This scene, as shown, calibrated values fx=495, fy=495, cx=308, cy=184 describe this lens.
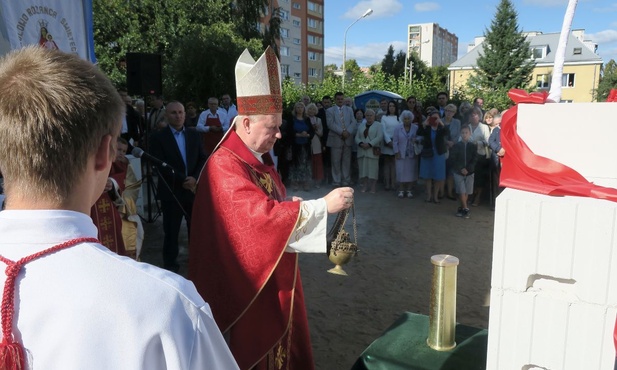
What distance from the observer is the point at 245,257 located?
2348 mm

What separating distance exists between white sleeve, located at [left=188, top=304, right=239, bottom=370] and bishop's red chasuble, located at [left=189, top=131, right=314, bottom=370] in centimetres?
133

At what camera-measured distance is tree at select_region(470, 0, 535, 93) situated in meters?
41.0

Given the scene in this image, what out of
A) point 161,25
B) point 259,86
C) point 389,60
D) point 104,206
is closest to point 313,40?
point 389,60

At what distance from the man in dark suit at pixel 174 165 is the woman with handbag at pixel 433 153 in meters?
4.89

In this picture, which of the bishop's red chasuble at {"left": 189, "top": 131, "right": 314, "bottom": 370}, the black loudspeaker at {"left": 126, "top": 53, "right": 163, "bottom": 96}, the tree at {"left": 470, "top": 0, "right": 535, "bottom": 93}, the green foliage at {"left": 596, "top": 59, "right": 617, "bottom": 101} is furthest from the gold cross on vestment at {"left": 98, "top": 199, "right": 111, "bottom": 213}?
the green foliage at {"left": 596, "top": 59, "right": 617, "bottom": 101}

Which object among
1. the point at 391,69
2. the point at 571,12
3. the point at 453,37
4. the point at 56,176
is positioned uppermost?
the point at 453,37

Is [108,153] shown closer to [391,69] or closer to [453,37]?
[391,69]

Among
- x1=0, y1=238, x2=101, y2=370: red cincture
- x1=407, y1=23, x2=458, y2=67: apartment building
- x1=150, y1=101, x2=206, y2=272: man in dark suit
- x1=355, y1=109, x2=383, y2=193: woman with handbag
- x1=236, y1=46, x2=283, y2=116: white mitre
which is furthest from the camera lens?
x1=407, y1=23, x2=458, y2=67: apartment building

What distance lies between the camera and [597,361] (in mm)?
1350

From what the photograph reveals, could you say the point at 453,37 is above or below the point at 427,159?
above

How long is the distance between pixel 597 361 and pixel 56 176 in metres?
1.41

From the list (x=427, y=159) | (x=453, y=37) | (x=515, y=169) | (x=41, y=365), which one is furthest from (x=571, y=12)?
(x=453, y=37)

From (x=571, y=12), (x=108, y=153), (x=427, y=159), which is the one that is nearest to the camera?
(x=108, y=153)

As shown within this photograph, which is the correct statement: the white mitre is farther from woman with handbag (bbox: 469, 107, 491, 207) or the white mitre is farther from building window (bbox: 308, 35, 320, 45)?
building window (bbox: 308, 35, 320, 45)
